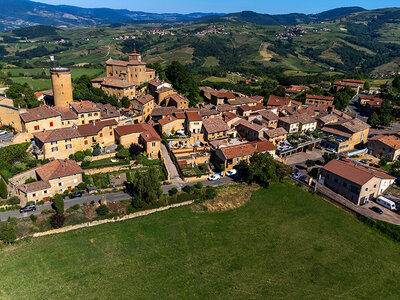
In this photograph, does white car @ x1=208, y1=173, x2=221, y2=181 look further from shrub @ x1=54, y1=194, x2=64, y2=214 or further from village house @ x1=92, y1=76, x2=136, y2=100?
village house @ x1=92, y1=76, x2=136, y2=100

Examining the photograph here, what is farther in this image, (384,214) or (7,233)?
(384,214)

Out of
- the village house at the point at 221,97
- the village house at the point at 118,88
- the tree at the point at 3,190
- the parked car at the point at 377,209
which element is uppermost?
the village house at the point at 118,88

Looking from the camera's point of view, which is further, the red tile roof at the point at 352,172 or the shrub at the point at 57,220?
the red tile roof at the point at 352,172

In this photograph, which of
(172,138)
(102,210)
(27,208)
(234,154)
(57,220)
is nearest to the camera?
(57,220)

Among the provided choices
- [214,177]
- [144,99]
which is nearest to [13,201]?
[214,177]

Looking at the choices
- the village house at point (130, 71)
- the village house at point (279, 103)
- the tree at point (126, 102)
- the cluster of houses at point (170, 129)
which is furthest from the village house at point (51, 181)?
the village house at point (279, 103)

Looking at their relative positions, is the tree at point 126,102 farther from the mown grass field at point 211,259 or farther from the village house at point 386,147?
the village house at point 386,147

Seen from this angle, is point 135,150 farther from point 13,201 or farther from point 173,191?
point 13,201
